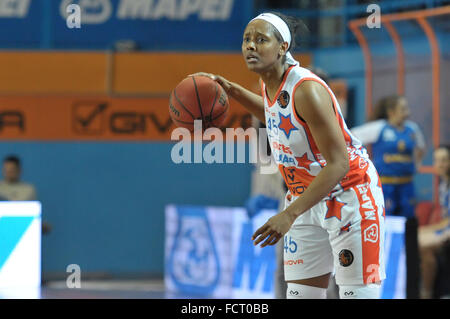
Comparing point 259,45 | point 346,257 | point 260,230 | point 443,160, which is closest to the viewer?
point 260,230

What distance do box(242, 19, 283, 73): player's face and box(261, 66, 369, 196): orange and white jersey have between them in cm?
13

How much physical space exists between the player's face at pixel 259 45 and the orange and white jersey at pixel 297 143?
134mm

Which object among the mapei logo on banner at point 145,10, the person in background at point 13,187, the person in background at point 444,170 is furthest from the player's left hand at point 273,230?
the mapei logo on banner at point 145,10

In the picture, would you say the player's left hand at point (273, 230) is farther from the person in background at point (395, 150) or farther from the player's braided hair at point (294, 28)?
the person in background at point (395, 150)

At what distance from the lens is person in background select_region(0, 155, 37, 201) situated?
31.1 ft

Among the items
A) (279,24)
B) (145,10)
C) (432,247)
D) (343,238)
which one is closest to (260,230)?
(343,238)

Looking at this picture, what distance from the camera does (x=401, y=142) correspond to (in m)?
8.55

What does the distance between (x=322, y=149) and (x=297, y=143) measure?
20 cm

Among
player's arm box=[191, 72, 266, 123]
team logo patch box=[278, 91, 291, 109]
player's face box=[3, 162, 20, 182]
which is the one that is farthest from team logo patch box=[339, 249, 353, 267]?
player's face box=[3, 162, 20, 182]

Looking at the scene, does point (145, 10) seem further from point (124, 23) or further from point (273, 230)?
point (273, 230)

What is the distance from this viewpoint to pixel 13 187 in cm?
957

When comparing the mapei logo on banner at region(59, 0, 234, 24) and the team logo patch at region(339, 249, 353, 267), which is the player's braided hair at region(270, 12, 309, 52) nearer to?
the team logo patch at region(339, 249, 353, 267)

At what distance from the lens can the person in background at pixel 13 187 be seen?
948cm

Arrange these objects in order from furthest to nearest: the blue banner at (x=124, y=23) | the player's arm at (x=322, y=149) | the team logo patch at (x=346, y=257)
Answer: the blue banner at (x=124, y=23)
the team logo patch at (x=346, y=257)
the player's arm at (x=322, y=149)
